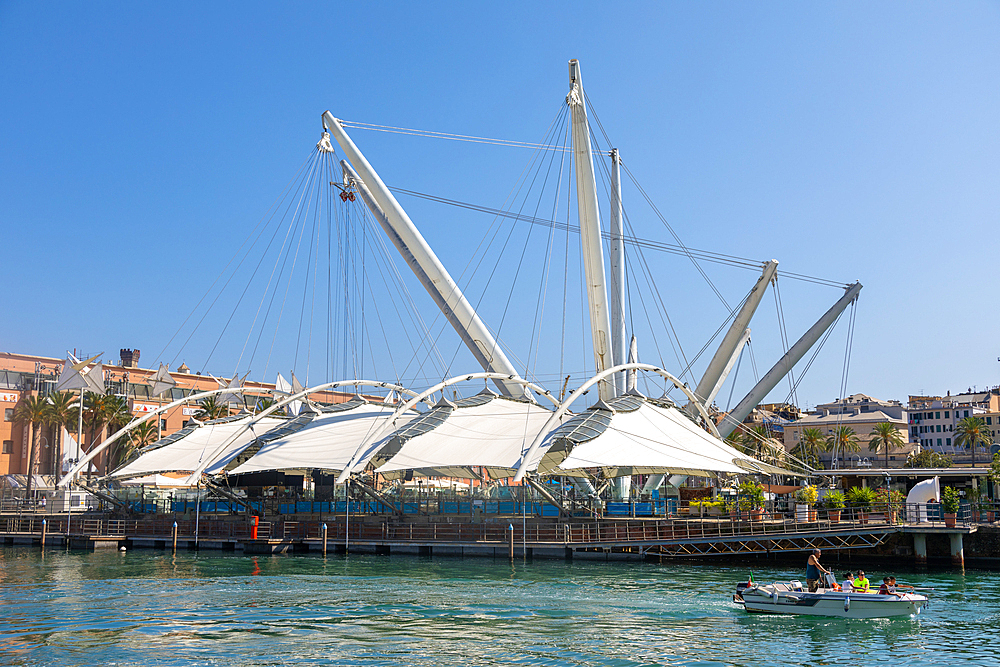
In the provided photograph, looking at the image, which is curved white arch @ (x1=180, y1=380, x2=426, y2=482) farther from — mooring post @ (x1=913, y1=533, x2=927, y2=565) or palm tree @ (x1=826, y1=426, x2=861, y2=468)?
palm tree @ (x1=826, y1=426, x2=861, y2=468)

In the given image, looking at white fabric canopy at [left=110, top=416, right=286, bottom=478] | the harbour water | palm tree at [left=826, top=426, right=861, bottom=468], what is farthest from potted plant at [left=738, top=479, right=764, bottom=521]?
palm tree at [left=826, top=426, right=861, bottom=468]

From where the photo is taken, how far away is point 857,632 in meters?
27.5

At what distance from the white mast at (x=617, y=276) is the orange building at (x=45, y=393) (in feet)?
107

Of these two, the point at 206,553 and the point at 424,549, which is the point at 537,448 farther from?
the point at 206,553

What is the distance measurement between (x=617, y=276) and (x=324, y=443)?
82.4ft

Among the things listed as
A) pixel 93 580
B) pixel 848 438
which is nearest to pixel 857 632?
pixel 93 580

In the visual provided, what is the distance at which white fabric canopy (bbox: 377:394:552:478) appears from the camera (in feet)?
164

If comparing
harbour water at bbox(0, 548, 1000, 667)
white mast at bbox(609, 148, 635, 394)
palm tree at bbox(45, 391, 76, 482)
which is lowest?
harbour water at bbox(0, 548, 1000, 667)

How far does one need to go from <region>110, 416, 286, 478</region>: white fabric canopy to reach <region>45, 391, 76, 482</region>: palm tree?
24308 millimetres

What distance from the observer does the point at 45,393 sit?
8988cm

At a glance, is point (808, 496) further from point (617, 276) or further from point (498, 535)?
point (617, 276)

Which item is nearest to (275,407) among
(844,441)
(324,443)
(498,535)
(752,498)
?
(324,443)

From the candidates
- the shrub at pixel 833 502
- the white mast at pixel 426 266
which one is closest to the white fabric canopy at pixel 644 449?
the shrub at pixel 833 502

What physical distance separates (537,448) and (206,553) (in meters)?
22.8
